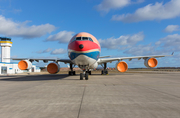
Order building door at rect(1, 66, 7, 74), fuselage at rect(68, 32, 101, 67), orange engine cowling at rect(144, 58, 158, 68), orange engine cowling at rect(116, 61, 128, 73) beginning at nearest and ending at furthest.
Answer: fuselage at rect(68, 32, 101, 67)
orange engine cowling at rect(116, 61, 128, 73)
orange engine cowling at rect(144, 58, 158, 68)
building door at rect(1, 66, 7, 74)

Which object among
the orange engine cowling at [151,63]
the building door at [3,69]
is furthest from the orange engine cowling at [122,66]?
the building door at [3,69]

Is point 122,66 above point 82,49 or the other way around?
the other way around

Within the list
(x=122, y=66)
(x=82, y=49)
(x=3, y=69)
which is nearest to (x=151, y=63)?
(x=122, y=66)

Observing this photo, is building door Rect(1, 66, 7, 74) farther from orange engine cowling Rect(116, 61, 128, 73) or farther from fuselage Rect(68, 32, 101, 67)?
orange engine cowling Rect(116, 61, 128, 73)

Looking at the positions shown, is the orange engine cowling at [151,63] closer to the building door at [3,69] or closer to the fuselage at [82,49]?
the fuselage at [82,49]

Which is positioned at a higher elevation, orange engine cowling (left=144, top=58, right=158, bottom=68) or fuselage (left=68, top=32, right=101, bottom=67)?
fuselage (left=68, top=32, right=101, bottom=67)

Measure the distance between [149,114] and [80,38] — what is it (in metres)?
10.7

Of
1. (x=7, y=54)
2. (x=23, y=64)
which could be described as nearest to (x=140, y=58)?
(x=23, y=64)

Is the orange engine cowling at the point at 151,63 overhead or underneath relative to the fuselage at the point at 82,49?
underneath

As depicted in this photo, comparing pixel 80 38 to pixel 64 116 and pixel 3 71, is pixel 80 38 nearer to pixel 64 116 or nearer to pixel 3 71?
pixel 64 116

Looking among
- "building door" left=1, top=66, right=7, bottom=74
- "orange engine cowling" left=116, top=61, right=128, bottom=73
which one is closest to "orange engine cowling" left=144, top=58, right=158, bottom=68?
"orange engine cowling" left=116, top=61, right=128, bottom=73

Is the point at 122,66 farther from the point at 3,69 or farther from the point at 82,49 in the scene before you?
the point at 3,69

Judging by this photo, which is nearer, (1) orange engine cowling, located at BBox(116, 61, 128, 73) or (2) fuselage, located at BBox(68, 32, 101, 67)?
(2) fuselage, located at BBox(68, 32, 101, 67)

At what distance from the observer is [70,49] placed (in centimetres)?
1414
